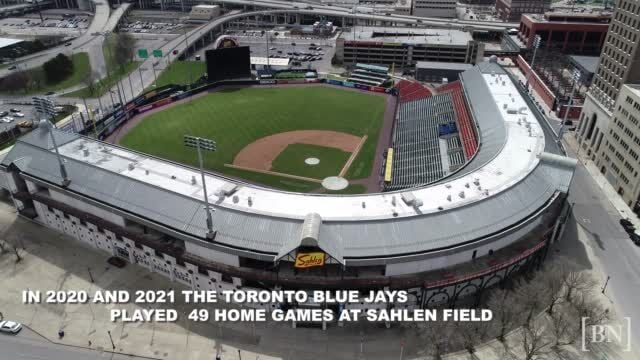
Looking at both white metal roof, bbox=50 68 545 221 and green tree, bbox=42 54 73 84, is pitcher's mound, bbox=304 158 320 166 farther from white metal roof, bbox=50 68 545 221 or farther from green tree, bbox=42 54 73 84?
green tree, bbox=42 54 73 84

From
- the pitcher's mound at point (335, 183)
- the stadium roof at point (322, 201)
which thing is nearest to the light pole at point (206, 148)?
the stadium roof at point (322, 201)

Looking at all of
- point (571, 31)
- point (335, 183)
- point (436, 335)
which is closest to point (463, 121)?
point (335, 183)

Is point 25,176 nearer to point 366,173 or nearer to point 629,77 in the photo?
point 366,173

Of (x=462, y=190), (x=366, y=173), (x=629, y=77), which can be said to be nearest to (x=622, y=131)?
(x=629, y=77)

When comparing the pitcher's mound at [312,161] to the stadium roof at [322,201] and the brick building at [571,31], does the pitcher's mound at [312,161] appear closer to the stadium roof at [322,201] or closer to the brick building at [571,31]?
the stadium roof at [322,201]

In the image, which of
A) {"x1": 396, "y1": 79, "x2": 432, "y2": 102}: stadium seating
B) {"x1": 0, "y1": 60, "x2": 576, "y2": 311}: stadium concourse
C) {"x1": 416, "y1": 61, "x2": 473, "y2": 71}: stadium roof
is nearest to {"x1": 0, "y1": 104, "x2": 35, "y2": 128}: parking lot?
{"x1": 0, "y1": 60, "x2": 576, "y2": 311}: stadium concourse

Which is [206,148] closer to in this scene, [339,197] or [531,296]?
[339,197]

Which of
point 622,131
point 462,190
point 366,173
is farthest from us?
point 366,173
